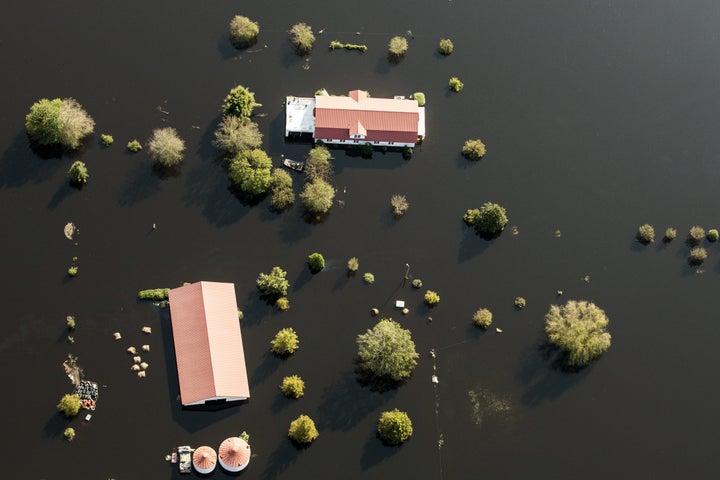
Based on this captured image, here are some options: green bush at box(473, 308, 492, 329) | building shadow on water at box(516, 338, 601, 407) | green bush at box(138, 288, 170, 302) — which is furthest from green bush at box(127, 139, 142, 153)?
building shadow on water at box(516, 338, 601, 407)

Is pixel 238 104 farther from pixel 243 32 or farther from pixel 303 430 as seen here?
pixel 303 430

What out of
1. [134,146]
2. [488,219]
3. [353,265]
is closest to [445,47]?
[488,219]

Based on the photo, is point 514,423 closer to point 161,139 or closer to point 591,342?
point 591,342

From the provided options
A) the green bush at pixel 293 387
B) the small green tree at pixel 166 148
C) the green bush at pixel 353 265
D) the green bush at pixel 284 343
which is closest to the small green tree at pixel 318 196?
the green bush at pixel 353 265

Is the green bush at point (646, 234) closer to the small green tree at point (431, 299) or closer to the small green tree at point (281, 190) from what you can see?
the small green tree at point (431, 299)

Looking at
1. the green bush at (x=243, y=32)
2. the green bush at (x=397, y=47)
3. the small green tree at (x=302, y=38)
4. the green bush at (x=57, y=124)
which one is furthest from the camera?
the green bush at (x=397, y=47)

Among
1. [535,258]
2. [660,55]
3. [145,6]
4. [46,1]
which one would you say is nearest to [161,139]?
[145,6]
